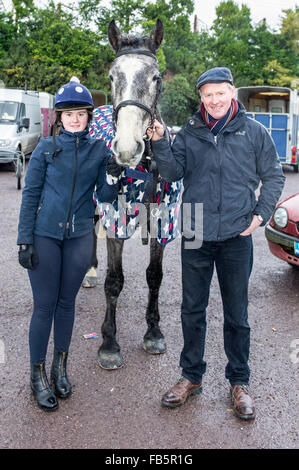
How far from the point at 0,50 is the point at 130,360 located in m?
25.2

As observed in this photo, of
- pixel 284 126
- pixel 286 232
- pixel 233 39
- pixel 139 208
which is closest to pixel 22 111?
pixel 284 126

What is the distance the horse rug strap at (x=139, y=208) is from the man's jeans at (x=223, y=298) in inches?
28.5

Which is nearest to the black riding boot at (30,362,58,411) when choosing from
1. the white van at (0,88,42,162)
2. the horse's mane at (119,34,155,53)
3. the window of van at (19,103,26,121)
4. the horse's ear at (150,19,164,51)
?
the horse's mane at (119,34,155,53)

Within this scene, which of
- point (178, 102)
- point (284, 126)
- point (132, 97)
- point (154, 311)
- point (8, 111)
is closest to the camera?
point (132, 97)

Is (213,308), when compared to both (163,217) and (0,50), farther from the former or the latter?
(0,50)

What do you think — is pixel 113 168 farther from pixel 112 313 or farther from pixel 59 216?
pixel 112 313

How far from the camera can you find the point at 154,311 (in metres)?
4.03

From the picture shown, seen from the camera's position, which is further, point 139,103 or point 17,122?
point 17,122

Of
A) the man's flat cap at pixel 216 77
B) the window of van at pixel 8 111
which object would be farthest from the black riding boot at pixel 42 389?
the window of van at pixel 8 111

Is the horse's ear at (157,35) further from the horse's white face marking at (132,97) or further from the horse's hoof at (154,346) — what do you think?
the horse's hoof at (154,346)

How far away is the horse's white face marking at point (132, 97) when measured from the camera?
265cm

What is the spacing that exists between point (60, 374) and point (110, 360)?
514mm

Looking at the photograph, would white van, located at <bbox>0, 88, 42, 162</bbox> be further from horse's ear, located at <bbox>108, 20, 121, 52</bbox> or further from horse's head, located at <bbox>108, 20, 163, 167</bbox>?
horse's head, located at <bbox>108, 20, 163, 167</bbox>

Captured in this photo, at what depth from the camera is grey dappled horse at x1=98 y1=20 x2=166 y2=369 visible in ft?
8.83
